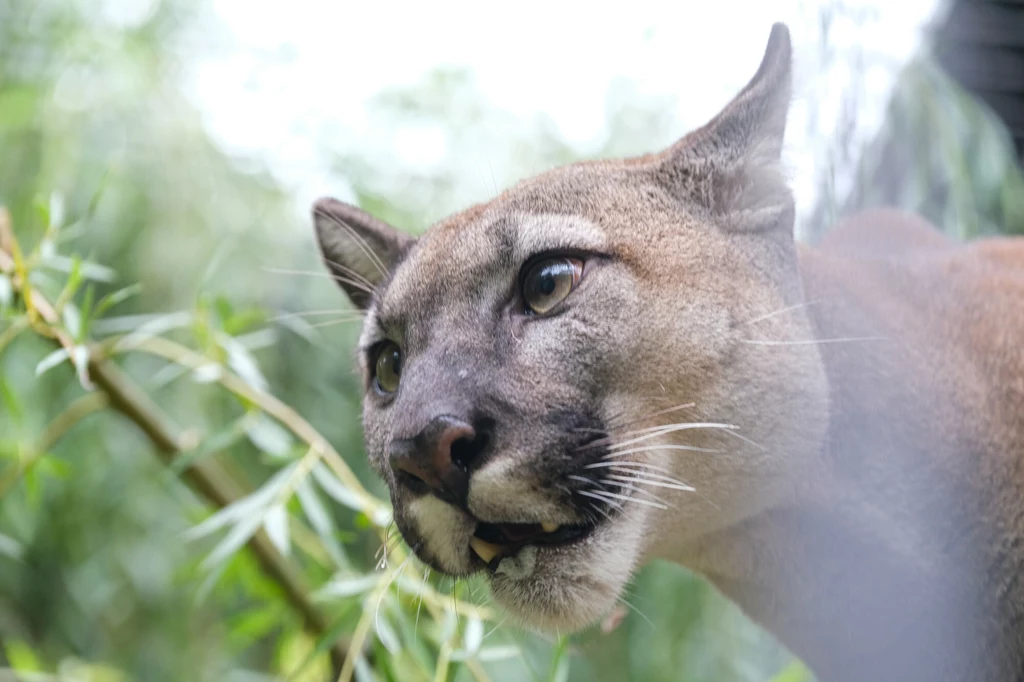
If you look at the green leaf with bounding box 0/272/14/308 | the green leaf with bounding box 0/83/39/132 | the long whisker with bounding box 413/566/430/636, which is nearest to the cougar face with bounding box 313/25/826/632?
the long whisker with bounding box 413/566/430/636

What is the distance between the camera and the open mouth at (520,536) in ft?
4.35

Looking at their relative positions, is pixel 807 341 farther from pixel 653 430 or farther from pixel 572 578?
pixel 572 578

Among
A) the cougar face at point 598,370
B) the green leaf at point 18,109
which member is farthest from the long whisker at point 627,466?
the green leaf at point 18,109

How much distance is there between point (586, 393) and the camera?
1339 millimetres

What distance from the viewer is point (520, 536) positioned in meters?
1.35

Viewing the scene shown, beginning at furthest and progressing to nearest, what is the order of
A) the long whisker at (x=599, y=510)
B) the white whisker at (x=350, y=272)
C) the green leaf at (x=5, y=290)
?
the white whisker at (x=350, y=272) → the green leaf at (x=5, y=290) → the long whisker at (x=599, y=510)

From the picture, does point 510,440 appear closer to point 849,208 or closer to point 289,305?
point 849,208

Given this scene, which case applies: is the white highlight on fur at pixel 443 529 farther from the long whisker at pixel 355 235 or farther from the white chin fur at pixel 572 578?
the long whisker at pixel 355 235

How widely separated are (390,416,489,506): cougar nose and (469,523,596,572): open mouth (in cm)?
10

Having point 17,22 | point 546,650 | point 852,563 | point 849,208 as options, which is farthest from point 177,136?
point 852,563

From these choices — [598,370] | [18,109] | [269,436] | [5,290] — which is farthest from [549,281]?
[18,109]

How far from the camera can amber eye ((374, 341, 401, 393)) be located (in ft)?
5.35

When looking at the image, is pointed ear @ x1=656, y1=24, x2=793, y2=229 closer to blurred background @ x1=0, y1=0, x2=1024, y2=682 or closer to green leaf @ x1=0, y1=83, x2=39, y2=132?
blurred background @ x1=0, y1=0, x2=1024, y2=682

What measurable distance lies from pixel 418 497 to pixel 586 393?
0.89 feet
